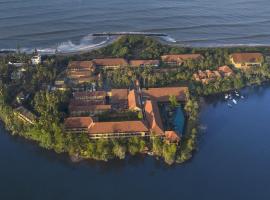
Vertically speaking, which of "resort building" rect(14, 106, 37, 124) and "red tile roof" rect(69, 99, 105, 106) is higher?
"red tile roof" rect(69, 99, 105, 106)

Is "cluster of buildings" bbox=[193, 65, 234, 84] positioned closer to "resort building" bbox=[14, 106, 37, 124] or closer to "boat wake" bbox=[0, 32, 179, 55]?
"boat wake" bbox=[0, 32, 179, 55]

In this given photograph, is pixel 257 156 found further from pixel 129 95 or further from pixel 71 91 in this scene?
pixel 71 91

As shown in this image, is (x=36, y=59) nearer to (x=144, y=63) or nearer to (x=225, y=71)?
(x=144, y=63)

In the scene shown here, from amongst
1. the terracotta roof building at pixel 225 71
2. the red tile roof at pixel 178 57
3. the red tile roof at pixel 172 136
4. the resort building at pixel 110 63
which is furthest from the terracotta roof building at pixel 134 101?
the terracotta roof building at pixel 225 71

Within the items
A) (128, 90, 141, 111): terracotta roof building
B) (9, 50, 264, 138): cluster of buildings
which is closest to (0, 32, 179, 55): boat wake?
(9, 50, 264, 138): cluster of buildings

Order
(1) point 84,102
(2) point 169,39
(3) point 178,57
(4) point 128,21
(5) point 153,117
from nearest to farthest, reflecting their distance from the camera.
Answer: (5) point 153,117, (1) point 84,102, (3) point 178,57, (2) point 169,39, (4) point 128,21

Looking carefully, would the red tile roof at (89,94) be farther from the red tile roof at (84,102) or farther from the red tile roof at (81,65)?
the red tile roof at (81,65)

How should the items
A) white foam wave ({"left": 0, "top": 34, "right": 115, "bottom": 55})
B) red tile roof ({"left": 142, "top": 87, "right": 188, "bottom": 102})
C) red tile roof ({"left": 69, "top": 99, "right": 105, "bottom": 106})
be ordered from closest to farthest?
red tile roof ({"left": 69, "top": 99, "right": 105, "bottom": 106}), red tile roof ({"left": 142, "top": 87, "right": 188, "bottom": 102}), white foam wave ({"left": 0, "top": 34, "right": 115, "bottom": 55})

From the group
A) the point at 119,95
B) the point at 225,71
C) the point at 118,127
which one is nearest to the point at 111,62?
the point at 119,95
